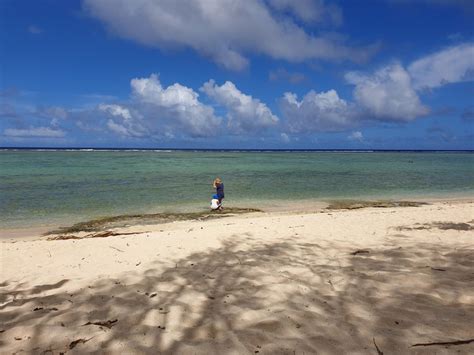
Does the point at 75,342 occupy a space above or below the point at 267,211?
above

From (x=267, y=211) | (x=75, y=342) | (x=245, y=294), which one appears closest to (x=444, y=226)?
(x=245, y=294)

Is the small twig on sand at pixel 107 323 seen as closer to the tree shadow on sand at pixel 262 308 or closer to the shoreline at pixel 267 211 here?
the tree shadow on sand at pixel 262 308

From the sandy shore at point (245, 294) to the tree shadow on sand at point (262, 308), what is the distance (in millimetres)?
19

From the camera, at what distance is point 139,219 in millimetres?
16391

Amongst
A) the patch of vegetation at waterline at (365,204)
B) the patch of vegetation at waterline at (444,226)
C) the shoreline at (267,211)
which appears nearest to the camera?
the patch of vegetation at waterline at (444,226)

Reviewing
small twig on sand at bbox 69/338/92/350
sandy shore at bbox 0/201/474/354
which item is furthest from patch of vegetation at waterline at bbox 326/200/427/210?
small twig on sand at bbox 69/338/92/350

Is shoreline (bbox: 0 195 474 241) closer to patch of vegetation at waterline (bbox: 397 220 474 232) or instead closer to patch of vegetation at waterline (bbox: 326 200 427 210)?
patch of vegetation at waterline (bbox: 326 200 427 210)

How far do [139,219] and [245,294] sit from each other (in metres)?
11.8

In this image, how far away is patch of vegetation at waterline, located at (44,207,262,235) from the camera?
14562 millimetres

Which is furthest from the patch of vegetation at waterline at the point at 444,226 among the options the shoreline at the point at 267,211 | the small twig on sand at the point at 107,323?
the small twig on sand at the point at 107,323

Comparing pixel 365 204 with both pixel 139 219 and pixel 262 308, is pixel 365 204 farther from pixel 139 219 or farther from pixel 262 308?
pixel 262 308

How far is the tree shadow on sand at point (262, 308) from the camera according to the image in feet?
13.2

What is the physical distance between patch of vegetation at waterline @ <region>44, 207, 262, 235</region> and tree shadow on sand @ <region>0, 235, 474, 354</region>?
8339 millimetres

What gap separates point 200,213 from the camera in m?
17.9
